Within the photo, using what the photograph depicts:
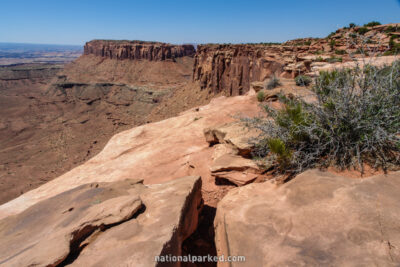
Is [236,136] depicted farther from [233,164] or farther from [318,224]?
[318,224]

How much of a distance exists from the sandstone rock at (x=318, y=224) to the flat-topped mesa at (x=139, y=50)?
7018cm

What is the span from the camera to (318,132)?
347 centimetres

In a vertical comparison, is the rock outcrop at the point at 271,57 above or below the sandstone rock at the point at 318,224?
above

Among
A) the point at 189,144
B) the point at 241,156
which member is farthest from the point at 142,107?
the point at 241,156

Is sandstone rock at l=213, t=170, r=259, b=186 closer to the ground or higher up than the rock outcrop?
closer to the ground

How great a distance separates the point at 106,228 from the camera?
8.86ft

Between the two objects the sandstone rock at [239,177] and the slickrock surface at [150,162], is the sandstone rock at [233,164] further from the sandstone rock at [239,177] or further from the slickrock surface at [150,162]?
the slickrock surface at [150,162]

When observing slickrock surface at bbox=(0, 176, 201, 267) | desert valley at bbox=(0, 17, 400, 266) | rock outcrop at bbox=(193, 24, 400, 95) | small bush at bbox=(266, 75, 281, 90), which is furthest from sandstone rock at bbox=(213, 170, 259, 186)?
small bush at bbox=(266, 75, 281, 90)

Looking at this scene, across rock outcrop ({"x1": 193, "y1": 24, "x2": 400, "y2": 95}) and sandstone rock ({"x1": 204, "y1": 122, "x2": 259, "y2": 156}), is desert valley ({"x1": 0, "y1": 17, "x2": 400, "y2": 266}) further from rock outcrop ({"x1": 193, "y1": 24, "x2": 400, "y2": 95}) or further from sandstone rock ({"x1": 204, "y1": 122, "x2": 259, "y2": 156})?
rock outcrop ({"x1": 193, "y1": 24, "x2": 400, "y2": 95})

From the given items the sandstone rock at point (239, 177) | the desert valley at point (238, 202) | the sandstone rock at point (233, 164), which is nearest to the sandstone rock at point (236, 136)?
the desert valley at point (238, 202)

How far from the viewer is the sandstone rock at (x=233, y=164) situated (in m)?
3.96

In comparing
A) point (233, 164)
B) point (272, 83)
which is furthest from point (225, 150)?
point (272, 83)

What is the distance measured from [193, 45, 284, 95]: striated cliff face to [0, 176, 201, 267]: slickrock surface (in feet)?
53.0

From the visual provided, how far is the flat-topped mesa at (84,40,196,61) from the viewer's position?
67.9 meters
